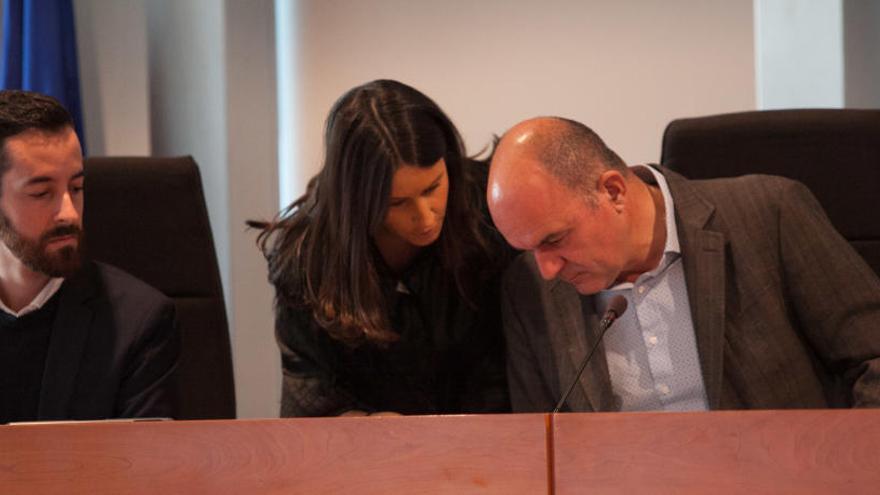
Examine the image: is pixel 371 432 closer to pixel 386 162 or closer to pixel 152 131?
pixel 386 162

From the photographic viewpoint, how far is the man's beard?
2.55 metres

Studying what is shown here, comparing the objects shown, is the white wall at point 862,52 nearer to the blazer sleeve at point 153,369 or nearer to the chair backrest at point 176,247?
the chair backrest at point 176,247

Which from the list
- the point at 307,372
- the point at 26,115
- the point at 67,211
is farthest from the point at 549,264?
the point at 26,115

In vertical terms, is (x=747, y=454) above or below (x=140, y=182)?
below

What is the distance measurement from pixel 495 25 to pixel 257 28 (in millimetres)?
653

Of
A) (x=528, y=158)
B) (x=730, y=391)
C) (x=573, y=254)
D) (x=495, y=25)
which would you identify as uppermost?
(x=495, y=25)

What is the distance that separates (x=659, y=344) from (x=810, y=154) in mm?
559

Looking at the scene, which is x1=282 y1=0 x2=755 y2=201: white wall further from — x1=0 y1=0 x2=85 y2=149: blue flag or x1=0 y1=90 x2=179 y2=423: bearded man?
x1=0 y1=90 x2=179 y2=423: bearded man

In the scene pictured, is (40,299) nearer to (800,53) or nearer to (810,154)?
(810,154)

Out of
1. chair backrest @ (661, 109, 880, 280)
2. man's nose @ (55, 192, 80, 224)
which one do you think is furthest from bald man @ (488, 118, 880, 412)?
man's nose @ (55, 192, 80, 224)

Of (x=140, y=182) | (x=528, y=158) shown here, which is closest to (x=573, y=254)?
(x=528, y=158)

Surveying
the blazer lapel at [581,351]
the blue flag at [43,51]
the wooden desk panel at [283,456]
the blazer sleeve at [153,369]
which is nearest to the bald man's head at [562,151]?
the blazer lapel at [581,351]

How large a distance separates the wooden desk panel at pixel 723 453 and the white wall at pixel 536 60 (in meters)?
2.16

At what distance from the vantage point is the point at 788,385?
230 centimetres
